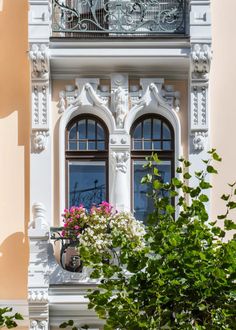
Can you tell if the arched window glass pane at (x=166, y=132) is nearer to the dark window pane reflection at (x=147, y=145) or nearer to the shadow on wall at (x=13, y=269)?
the dark window pane reflection at (x=147, y=145)

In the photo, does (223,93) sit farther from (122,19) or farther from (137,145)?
(122,19)

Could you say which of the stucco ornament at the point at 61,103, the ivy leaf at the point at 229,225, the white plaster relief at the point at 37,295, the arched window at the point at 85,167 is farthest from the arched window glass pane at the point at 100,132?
the ivy leaf at the point at 229,225

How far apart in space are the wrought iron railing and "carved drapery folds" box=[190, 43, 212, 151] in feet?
2.11

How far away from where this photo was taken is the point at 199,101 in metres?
24.7

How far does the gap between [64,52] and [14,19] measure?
1.10m

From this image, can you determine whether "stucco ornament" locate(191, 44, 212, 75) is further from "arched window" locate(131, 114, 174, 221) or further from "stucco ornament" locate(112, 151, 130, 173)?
"stucco ornament" locate(112, 151, 130, 173)

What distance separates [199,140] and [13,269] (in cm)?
330

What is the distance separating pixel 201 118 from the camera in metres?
24.7

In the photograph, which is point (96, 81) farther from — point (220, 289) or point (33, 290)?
point (220, 289)

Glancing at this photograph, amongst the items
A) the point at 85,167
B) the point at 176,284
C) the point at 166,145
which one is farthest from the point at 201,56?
the point at 176,284

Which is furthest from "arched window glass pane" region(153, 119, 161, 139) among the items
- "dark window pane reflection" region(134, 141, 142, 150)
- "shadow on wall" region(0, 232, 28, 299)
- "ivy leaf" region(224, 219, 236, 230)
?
"ivy leaf" region(224, 219, 236, 230)

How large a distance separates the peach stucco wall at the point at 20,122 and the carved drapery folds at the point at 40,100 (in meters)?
0.27

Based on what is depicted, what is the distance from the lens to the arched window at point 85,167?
2475 cm

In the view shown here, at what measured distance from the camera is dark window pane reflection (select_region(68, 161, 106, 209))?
24734mm
